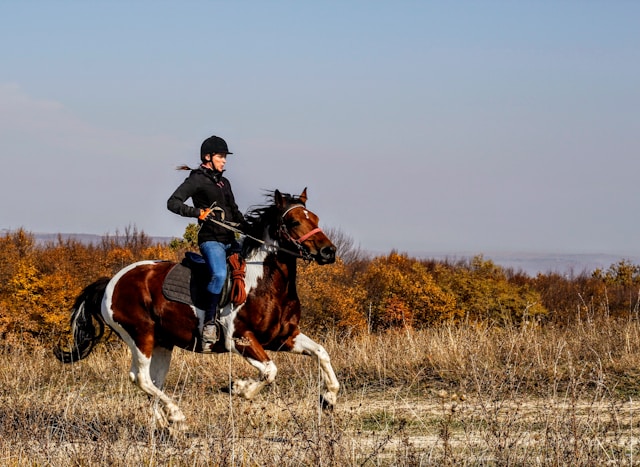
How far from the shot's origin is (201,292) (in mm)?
9648

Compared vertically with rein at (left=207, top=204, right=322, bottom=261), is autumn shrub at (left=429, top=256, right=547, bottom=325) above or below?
below

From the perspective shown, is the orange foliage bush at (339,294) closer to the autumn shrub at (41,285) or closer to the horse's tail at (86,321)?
the autumn shrub at (41,285)

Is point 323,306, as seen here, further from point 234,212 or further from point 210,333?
point 210,333

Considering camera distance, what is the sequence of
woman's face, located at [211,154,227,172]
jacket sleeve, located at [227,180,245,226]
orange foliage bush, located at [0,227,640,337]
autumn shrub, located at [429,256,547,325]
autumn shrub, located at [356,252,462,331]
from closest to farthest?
woman's face, located at [211,154,227,172]
jacket sleeve, located at [227,180,245,226]
orange foliage bush, located at [0,227,640,337]
autumn shrub, located at [356,252,462,331]
autumn shrub, located at [429,256,547,325]

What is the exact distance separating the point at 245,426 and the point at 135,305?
229 cm

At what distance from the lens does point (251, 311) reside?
30.8 feet

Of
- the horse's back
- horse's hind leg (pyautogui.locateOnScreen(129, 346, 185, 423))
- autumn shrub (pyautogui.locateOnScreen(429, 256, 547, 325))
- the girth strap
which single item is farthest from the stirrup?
autumn shrub (pyautogui.locateOnScreen(429, 256, 547, 325))

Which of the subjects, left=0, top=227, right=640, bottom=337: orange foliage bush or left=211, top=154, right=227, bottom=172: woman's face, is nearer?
left=211, top=154, right=227, bottom=172: woman's face

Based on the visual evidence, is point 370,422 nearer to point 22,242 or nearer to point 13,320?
point 13,320

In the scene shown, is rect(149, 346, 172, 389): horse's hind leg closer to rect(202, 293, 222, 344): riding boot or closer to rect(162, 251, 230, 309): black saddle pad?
rect(162, 251, 230, 309): black saddle pad

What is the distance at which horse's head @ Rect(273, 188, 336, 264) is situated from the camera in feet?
29.6

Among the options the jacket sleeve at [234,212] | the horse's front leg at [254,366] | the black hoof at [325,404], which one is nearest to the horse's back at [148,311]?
the horse's front leg at [254,366]

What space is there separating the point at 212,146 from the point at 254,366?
93.3 inches

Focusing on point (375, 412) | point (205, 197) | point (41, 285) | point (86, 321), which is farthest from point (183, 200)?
point (41, 285)
